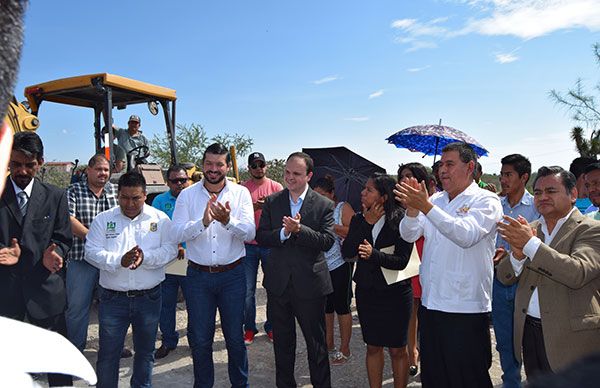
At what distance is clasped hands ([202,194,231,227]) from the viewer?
3738 mm

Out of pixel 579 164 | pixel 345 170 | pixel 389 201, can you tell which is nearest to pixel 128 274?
pixel 389 201

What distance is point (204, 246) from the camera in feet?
13.0

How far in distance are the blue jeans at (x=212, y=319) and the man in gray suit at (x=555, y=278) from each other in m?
2.24

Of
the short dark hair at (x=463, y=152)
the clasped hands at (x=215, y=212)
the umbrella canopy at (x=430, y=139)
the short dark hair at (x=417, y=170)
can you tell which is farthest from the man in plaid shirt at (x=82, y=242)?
the umbrella canopy at (x=430, y=139)

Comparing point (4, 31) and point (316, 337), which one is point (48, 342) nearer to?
point (4, 31)

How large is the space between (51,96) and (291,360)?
537 centimetres

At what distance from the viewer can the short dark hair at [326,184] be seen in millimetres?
5383

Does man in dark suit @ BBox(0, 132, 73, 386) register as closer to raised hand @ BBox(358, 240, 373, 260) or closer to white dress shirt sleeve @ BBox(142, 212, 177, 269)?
white dress shirt sleeve @ BBox(142, 212, 177, 269)

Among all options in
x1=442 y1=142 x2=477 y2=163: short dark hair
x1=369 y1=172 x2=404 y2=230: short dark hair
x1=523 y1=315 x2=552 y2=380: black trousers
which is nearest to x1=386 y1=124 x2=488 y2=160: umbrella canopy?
x1=369 y1=172 x2=404 y2=230: short dark hair

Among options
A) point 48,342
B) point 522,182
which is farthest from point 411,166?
point 48,342

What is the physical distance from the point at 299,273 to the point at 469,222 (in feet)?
4.98

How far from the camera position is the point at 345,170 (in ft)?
18.9

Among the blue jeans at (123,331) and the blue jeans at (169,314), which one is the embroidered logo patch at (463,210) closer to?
the blue jeans at (123,331)

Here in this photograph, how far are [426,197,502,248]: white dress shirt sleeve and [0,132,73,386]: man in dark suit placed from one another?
2.83 meters
